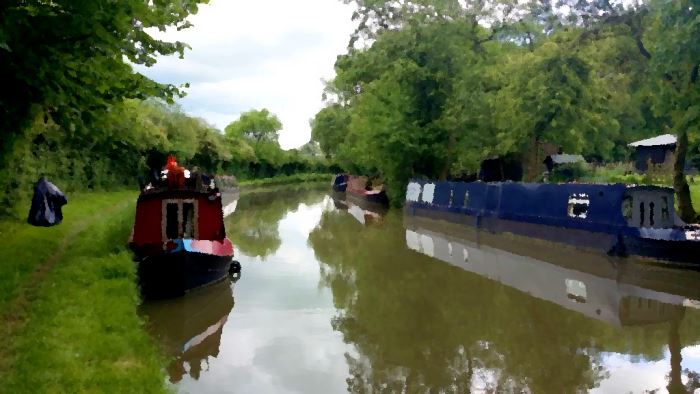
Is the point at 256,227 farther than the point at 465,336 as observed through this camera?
Yes

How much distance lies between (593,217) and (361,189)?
90.3 feet

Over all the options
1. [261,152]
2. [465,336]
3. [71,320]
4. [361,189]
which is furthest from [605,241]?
[261,152]

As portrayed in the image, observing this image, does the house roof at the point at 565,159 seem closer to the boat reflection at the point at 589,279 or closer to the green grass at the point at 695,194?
the green grass at the point at 695,194

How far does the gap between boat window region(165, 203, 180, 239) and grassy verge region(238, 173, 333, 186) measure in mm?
51121

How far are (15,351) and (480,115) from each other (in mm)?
25565

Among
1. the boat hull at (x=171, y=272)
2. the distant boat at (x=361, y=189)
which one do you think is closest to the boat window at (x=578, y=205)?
the boat hull at (x=171, y=272)

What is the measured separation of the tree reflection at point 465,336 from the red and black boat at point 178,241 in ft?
9.24

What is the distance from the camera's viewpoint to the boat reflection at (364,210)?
32550 millimetres

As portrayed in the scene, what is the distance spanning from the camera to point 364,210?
39312mm

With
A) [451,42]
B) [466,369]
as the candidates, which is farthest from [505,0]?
[466,369]

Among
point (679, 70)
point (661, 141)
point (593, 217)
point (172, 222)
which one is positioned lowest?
point (172, 222)

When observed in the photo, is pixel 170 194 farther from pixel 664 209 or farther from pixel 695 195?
pixel 695 195

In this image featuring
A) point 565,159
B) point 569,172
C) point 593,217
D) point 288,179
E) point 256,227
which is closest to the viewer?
point 593,217

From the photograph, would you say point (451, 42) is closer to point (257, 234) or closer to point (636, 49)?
point (636, 49)
